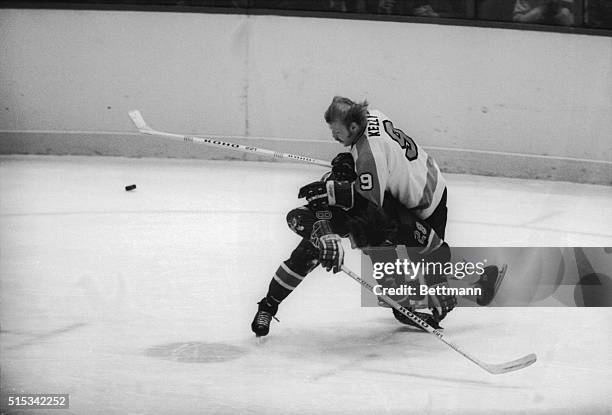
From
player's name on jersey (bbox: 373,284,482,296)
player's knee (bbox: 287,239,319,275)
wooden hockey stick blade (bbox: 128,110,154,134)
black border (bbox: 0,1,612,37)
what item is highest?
black border (bbox: 0,1,612,37)

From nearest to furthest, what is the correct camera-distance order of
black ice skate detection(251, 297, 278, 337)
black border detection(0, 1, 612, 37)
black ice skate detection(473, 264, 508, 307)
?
black ice skate detection(251, 297, 278, 337) < black ice skate detection(473, 264, 508, 307) < black border detection(0, 1, 612, 37)

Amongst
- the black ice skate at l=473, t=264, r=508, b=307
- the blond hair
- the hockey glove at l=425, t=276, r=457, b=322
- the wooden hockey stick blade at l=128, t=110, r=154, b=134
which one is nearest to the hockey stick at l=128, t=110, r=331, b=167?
the wooden hockey stick blade at l=128, t=110, r=154, b=134

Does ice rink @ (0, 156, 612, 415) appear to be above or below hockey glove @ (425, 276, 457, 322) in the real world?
below

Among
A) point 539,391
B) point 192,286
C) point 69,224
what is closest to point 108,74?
point 69,224

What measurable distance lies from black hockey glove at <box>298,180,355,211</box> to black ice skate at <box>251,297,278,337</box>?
430 mm

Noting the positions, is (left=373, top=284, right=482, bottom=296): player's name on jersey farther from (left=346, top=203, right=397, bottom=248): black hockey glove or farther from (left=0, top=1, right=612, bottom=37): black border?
(left=0, top=1, right=612, bottom=37): black border

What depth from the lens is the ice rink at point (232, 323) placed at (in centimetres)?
341

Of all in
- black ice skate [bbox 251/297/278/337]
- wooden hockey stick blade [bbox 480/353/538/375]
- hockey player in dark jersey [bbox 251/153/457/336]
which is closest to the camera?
wooden hockey stick blade [bbox 480/353/538/375]

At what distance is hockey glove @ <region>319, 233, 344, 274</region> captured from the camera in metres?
3.69

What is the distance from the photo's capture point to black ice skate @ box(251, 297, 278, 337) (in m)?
3.98

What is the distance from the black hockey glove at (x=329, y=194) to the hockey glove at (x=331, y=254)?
20cm

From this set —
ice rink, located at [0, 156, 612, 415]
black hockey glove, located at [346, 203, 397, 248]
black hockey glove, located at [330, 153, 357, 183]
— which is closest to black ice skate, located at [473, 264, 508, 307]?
ice rink, located at [0, 156, 612, 415]

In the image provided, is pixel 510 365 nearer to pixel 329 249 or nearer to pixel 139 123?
pixel 329 249

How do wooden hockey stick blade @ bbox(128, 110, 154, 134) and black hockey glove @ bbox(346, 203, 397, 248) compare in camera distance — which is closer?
black hockey glove @ bbox(346, 203, 397, 248)
